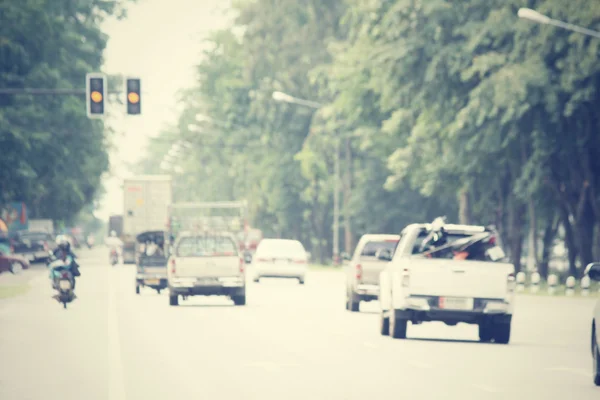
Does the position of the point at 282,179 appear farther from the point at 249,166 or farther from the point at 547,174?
the point at 547,174

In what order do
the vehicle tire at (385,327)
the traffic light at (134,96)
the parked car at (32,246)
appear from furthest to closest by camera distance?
the parked car at (32,246) → the traffic light at (134,96) → the vehicle tire at (385,327)

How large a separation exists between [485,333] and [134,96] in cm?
1590

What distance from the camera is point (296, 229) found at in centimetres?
9112

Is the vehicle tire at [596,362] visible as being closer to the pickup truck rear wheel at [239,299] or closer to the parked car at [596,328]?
the parked car at [596,328]

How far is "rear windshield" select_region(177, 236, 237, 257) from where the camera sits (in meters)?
36.4

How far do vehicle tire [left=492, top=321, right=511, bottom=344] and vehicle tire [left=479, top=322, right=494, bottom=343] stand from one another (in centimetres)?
20

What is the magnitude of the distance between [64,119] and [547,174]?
32.4 metres

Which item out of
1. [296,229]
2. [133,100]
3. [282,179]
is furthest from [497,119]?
[296,229]

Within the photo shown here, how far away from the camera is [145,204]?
76.8m

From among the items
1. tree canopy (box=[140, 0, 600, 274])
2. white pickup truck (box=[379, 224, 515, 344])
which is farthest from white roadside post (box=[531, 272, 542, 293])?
white pickup truck (box=[379, 224, 515, 344])

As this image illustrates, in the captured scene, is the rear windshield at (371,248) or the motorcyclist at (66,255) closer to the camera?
the rear windshield at (371,248)

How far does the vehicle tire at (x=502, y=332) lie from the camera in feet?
79.6

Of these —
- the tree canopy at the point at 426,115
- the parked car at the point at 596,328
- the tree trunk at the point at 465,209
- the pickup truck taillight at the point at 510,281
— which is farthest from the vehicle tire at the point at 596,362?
the tree trunk at the point at 465,209

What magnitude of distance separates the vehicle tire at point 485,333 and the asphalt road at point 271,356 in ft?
0.97
